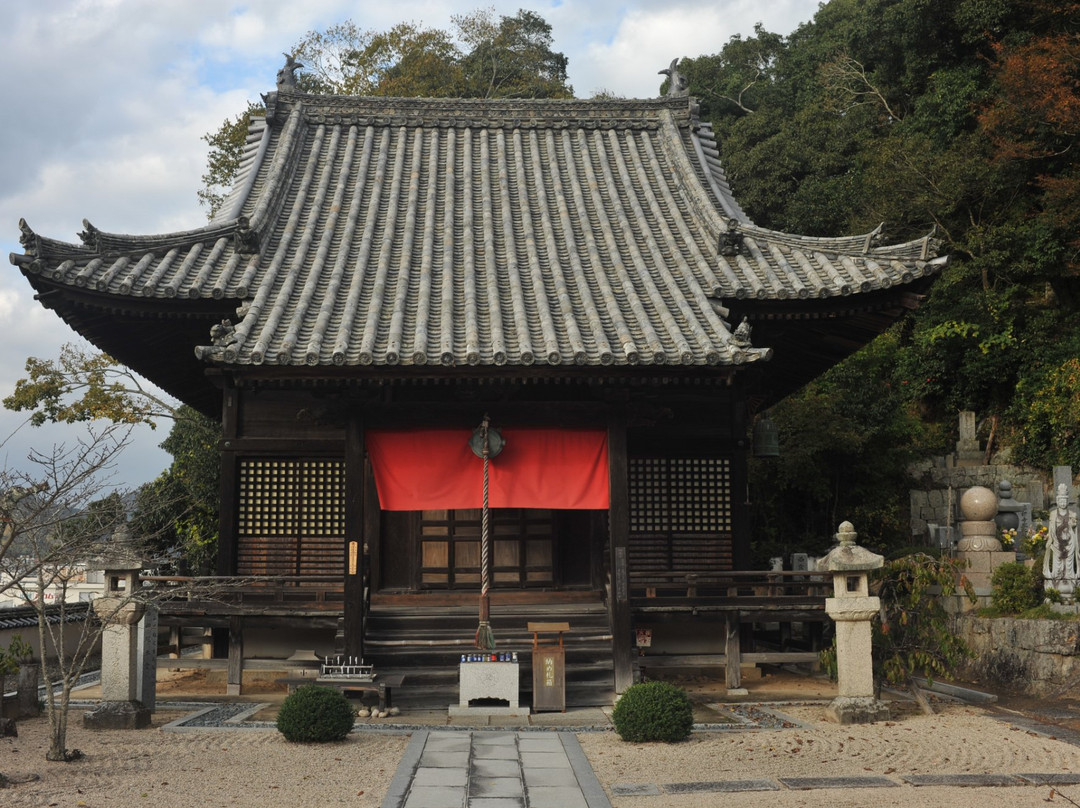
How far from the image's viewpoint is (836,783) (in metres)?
7.86

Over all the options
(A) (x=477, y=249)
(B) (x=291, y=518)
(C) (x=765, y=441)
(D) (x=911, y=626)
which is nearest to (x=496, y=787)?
(D) (x=911, y=626)

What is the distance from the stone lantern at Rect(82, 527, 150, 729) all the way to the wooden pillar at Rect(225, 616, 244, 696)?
2.01m

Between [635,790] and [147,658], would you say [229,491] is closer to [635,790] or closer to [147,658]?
[147,658]

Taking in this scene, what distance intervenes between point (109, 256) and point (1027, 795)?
1209 centimetres

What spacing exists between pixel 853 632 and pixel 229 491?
28.0 feet

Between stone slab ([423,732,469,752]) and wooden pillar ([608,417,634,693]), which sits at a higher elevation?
wooden pillar ([608,417,634,693])

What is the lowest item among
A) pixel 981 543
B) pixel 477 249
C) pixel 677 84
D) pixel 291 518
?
pixel 981 543

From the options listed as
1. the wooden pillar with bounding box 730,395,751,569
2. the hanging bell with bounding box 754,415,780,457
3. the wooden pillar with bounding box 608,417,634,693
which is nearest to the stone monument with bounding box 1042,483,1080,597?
the hanging bell with bounding box 754,415,780,457

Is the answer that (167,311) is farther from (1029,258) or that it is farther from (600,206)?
(1029,258)

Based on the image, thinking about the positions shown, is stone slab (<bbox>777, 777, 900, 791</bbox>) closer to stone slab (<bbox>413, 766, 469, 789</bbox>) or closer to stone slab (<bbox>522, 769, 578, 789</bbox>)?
stone slab (<bbox>522, 769, 578, 789</bbox>)

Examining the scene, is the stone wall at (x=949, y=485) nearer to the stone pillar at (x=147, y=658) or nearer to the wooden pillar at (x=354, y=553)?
the wooden pillar at (x=354, y=553)

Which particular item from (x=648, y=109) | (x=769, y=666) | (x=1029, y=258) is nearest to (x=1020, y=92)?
(x=1029, y=258)

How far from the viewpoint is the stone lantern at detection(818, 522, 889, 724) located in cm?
1056

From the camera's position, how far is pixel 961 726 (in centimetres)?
1023
